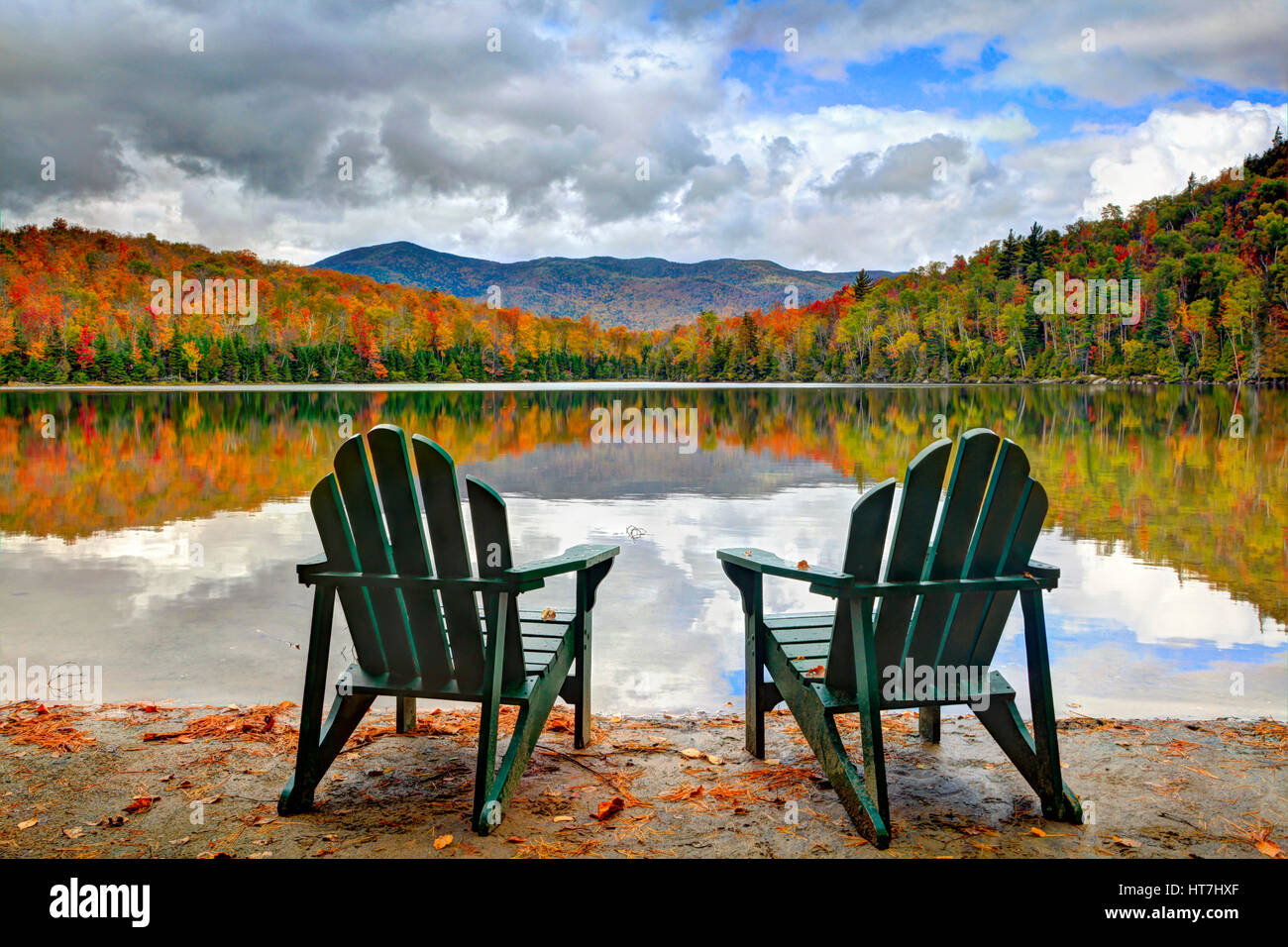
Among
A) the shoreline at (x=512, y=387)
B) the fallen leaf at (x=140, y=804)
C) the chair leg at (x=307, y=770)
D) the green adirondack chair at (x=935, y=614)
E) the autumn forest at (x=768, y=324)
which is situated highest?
Answer: the autumn forest at (x=768, y=324)

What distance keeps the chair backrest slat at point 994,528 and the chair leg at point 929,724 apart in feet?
2.91

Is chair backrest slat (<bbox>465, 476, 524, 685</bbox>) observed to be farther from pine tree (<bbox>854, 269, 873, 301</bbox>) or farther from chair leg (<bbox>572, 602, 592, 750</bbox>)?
pine tree (<bbox>854, 269, 873, 301</bbox>)

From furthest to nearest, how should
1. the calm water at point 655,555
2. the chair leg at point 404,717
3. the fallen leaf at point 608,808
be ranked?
1. the calm water at point 655,555
2. the chair leg at point 404,717
3. the fallen leaf at point 608,808

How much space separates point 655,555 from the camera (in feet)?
28.2

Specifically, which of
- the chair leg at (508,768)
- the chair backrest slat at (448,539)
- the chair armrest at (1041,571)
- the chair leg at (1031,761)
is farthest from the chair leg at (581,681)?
the chair armrest at (1041,571)

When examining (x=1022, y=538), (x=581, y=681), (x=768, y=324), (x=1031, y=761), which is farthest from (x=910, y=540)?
(x=768, y=324)

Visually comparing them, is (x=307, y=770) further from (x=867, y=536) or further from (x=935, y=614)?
(x=935, y=614)

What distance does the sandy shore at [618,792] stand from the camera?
9.47 feet

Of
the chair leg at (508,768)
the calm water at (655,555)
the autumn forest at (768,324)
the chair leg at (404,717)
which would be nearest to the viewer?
the chair leg at (508,768)

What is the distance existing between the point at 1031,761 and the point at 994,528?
0.89 meters

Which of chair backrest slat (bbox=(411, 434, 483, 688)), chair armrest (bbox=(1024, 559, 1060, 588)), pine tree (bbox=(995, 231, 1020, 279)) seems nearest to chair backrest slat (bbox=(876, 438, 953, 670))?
chair armrest (bbox=(1024, 559, 1060, 588))

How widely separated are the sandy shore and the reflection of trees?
14.0ft

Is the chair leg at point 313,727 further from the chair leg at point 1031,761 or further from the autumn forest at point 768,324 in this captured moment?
the autumn forest at point 768,324
